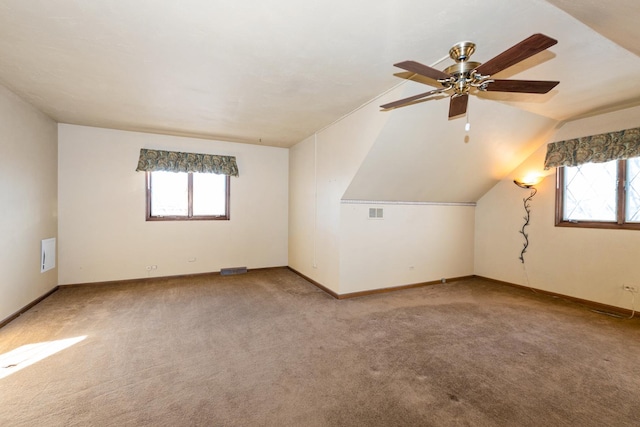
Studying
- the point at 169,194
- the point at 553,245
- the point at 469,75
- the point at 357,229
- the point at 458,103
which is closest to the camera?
the point at 469,75

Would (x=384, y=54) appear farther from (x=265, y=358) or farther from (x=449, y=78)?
(x=265, y=358)

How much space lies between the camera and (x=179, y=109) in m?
3.73

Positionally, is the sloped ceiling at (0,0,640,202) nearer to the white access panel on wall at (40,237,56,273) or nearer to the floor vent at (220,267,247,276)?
the white access panel on wall at (40,237,56,273)

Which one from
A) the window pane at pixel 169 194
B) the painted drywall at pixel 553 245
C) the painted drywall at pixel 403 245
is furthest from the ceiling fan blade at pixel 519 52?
the window pane at pixel 169 194

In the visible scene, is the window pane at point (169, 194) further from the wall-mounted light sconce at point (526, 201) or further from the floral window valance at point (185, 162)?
the wall-mounted light sconce at point (526, 201)

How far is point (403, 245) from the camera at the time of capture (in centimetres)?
472

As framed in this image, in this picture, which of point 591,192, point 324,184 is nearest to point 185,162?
point 324,184

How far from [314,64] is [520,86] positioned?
1.69 m

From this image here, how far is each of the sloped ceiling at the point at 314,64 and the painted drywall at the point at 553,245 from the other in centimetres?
32

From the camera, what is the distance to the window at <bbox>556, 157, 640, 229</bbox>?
3.71 meters

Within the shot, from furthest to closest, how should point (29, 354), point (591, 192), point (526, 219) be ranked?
point (526, 219) < point (591, 192) < point (29, 354)

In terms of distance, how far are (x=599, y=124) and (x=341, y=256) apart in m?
4.13

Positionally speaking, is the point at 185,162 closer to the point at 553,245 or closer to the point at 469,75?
the point at 469,75

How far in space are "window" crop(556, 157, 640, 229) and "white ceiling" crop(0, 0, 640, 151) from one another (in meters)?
0.91
